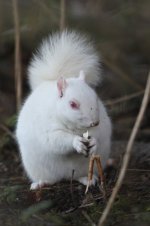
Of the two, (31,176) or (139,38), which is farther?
(139,38)

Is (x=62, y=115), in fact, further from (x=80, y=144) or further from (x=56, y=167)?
(x=56, y=167)

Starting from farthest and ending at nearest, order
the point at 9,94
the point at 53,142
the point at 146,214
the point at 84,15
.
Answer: the point at 84,15
the point at 9,94
the point at 53,142
the point at 146,214

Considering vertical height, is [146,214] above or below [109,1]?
below

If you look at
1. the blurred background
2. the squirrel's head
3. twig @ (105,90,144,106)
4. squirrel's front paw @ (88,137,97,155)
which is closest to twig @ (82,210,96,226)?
squirrel's front paw @ (88,137,97,155)

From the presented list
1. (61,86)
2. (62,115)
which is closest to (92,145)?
(62,115)

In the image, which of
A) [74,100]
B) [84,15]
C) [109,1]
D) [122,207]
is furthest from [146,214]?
[109,1]

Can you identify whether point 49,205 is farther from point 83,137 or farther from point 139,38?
point 139,38

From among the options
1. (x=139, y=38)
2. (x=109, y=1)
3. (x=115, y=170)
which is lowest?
(x=115, y=170)
